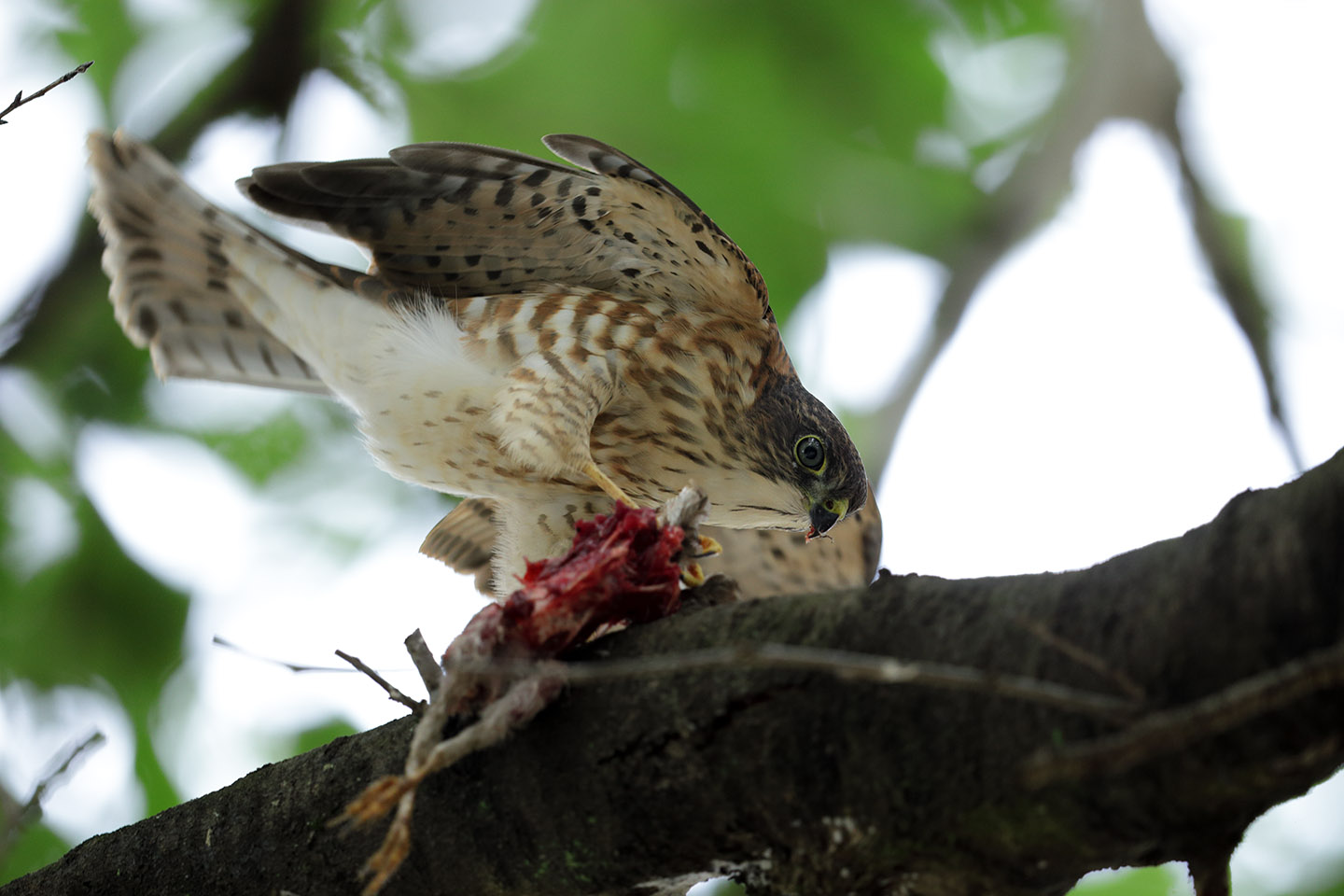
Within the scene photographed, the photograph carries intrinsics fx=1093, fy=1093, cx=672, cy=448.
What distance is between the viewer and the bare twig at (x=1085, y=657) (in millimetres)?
1194

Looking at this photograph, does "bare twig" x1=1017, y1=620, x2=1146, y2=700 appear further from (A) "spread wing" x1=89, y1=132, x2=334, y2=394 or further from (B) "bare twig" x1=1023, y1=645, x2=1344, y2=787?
(A) "spread wing" x1=89, y1=132, x2=334, y2=394

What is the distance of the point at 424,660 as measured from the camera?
1.82 m

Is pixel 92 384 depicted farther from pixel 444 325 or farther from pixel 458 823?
pixel 458 823

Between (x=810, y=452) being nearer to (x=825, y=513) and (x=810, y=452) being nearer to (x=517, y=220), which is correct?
(x=825, y=513)

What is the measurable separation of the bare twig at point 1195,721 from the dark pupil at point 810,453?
2.37 m

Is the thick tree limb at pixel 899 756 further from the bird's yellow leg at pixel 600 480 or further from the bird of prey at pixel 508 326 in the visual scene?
the bird of prey at pixel 508 326

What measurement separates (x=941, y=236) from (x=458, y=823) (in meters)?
3.97

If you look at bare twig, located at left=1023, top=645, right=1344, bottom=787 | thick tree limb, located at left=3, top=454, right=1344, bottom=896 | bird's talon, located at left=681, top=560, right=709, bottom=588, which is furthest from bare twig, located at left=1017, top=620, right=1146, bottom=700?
bird's talon, located at left=681, top=560, right=709, bottom=588

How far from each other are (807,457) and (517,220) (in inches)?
45.1

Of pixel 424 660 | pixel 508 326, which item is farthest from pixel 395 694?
pixel 508 326

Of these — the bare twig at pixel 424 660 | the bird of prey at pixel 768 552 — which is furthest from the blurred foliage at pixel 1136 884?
the bare twig at pixel 424 660

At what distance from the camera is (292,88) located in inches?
172

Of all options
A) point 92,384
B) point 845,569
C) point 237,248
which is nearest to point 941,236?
point 845,569

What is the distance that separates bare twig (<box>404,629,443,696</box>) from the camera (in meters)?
1.82
